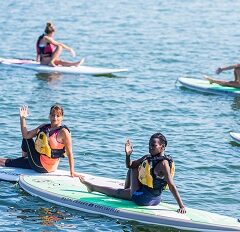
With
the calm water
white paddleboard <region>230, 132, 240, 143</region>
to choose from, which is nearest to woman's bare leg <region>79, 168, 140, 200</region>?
the calm water

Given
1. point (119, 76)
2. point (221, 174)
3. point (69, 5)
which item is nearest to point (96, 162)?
point (221, 174)

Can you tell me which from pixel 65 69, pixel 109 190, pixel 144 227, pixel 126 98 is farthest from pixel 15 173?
pixel 65 69

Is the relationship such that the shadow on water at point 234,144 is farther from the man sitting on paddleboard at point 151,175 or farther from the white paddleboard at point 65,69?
the white paddleboard at point 65,69

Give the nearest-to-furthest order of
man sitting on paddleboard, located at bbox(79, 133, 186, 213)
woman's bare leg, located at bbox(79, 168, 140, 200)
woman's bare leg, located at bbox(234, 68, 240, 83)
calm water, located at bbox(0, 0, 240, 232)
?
man sitting on paddleboard, located at bbox(79, 133, 186, 213) < woman's bare leg, located at bbox(79, 168, 140, 200) < calm water, located at bbox(0, 0, 240, 232) < woman's bare leg, located at bbox(234, 68, 240, 83)

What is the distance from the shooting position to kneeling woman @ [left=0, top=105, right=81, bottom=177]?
16.0 metres

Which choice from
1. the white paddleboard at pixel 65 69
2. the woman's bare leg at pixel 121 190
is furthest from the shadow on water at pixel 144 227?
the white paddleboard at pixel 65 69

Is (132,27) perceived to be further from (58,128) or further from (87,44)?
(58,128)

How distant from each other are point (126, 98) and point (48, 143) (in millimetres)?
8906

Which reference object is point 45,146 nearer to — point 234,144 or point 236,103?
point 234,144

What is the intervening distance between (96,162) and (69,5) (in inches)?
974

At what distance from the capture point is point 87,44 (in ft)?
109

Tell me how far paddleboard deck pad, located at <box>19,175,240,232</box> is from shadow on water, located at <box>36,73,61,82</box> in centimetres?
1060

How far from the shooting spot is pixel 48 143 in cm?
1612

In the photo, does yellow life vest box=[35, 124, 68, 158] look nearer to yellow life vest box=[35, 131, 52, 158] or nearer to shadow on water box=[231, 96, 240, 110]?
yellow life vest box=[35, 131, 52, 158]
